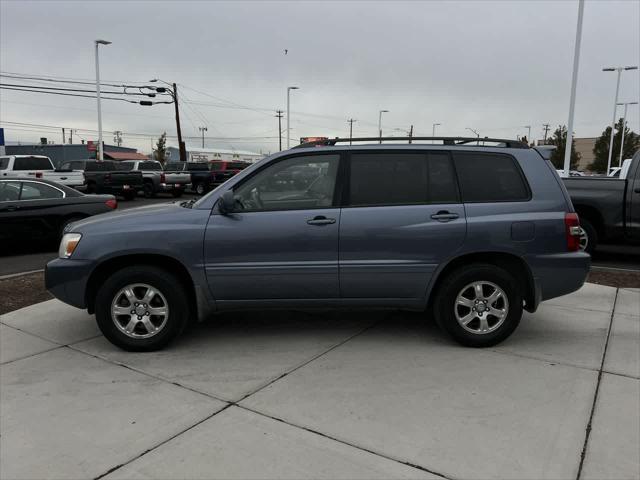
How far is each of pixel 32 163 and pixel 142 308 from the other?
18.1m

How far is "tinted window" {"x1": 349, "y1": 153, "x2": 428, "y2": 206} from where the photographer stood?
14.3 feet

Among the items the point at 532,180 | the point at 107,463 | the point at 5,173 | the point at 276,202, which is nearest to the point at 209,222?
the point at 276,202

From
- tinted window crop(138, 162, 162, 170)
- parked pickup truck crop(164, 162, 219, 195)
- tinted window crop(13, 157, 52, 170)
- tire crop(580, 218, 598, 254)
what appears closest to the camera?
tire crop(580, 218, 598, 254)

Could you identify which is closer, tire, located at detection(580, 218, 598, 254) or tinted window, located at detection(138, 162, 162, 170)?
tire, located at detection(580, 218, 598, 254)

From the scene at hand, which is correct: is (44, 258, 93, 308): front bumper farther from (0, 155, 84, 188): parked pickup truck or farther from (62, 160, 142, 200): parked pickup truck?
(62, 160, 142, 200): parked pickup truck

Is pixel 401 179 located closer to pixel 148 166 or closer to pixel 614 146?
pixel 148 166

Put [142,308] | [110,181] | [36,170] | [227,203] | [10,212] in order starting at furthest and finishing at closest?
[110,181]
[36,170]
[10,212]
[142,308]
[227,203]

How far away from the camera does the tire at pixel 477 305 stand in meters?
4.29

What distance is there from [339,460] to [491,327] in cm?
216

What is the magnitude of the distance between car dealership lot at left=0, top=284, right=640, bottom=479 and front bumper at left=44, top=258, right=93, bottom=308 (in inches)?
19.8

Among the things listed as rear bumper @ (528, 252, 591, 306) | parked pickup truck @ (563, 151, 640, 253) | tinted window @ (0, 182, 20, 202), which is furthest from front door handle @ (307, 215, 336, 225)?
tinted window @ (0, 182, 20, 202)

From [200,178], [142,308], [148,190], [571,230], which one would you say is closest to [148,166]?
[148,190]

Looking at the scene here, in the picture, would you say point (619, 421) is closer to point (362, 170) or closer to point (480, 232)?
point (480, 232)

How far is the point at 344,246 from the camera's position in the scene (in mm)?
4234
